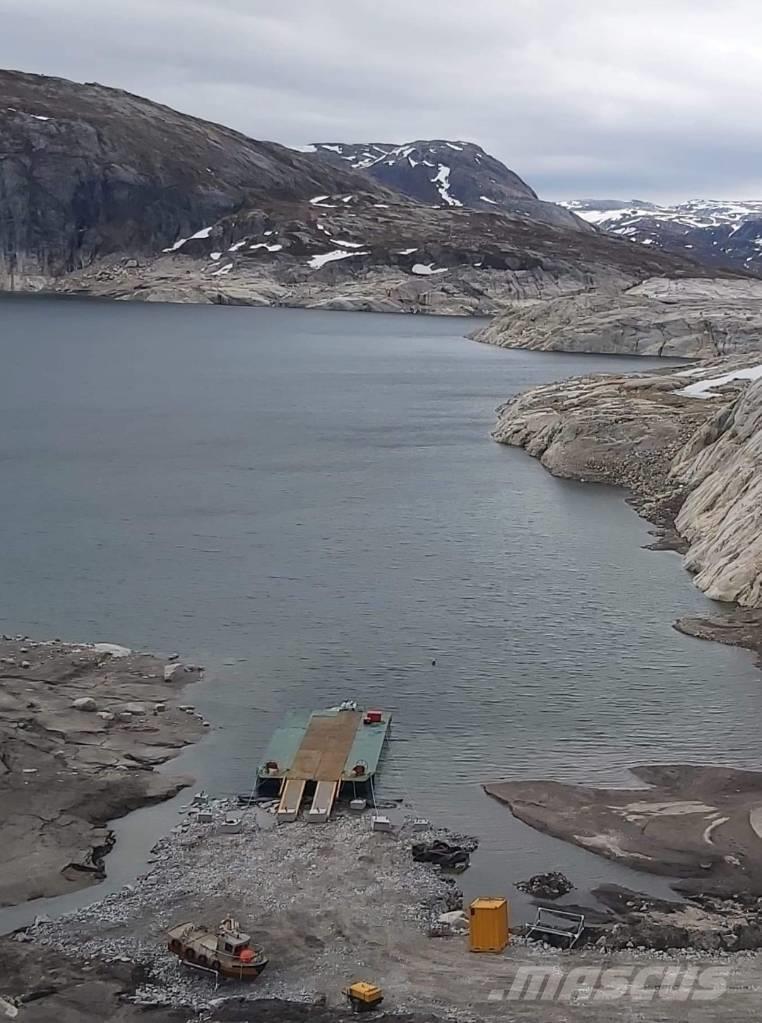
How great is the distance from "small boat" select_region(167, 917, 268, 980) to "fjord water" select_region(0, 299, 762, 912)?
19.1 feet

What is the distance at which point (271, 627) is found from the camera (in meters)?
43.3

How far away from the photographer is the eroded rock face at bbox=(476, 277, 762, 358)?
150375 millimetres

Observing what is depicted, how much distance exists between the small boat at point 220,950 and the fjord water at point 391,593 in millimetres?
5837

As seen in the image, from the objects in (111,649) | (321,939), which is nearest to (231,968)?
(321,939)

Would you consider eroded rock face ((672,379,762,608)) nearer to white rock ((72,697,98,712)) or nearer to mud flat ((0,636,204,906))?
mud flat ((0,636,204,906))

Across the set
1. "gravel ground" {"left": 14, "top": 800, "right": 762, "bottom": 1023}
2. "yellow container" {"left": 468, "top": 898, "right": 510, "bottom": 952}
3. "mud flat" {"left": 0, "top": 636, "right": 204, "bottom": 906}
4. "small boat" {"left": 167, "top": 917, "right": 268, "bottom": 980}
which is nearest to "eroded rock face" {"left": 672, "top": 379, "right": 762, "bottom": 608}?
"mud flat" {"left": 0, "top": 636, "right": 204, "bottom": 906}

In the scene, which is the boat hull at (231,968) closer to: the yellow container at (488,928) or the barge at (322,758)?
the yellow container at (488,928)

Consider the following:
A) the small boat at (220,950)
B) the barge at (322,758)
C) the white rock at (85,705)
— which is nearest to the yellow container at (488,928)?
the small boat at (220,950)

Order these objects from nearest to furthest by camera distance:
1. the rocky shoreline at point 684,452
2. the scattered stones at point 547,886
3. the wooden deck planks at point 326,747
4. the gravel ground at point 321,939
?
the gravel ground at point 321,939
the scattered stones at point 547,886
the wooden deck planks at point 326,747
the rocky shoreline at point 684,452

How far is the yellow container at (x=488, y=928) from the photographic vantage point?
23.5 meters

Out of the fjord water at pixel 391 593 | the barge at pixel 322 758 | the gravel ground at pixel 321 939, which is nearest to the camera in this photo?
the gravel ground at pixel 321 939

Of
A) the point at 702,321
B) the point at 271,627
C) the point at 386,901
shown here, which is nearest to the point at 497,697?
the point at 271,627

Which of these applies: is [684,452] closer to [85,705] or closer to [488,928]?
[85,705]

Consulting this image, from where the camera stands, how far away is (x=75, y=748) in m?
32.3
